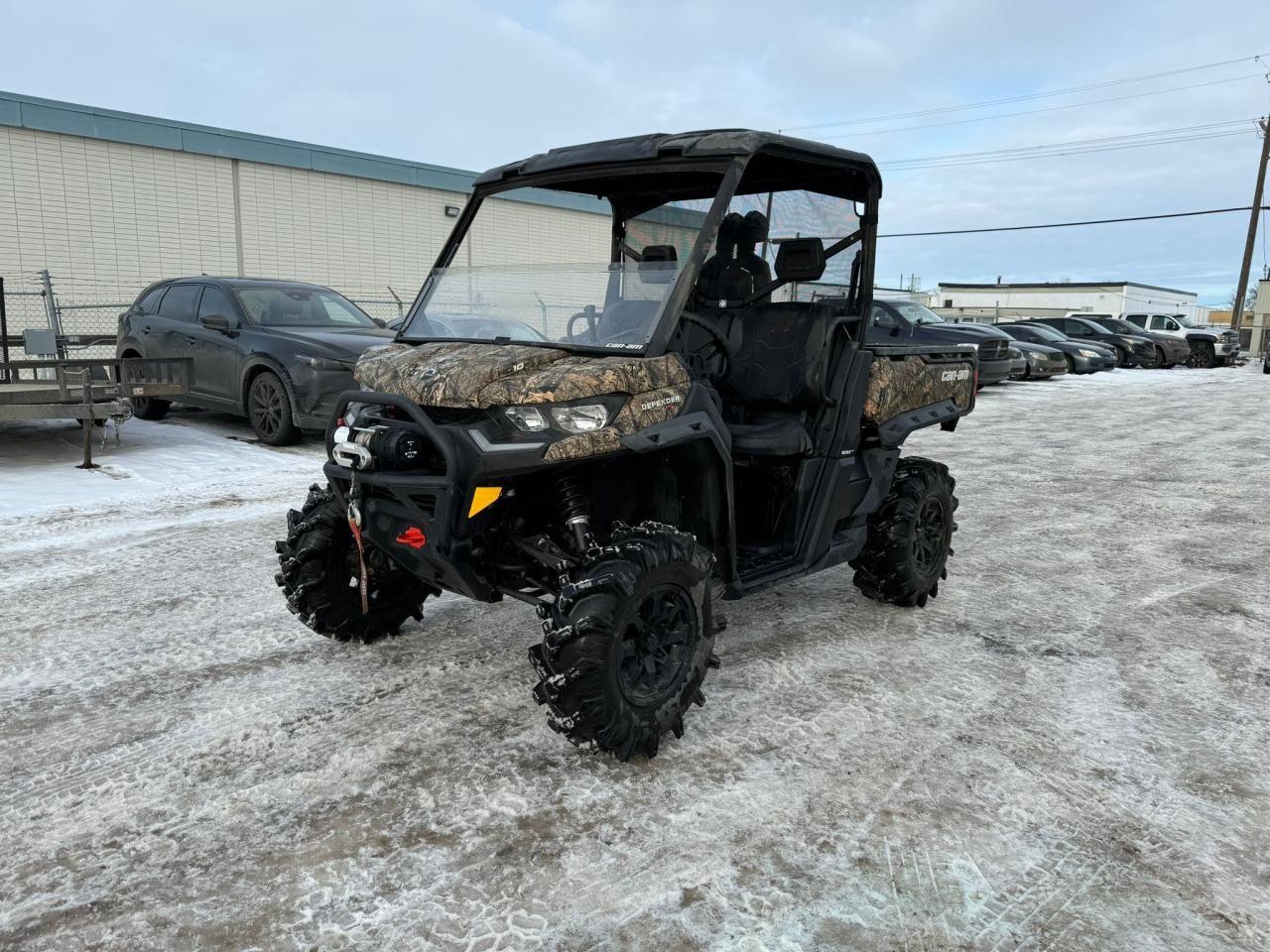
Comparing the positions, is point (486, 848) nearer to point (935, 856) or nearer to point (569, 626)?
point (569, 626)

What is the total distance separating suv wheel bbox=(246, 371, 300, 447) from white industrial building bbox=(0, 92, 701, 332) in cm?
484

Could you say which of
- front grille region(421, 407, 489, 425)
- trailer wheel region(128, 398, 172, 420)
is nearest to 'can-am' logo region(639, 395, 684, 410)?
front grille region(421, 407, 489, 425)

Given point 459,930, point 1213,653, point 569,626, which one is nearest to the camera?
point 459,930

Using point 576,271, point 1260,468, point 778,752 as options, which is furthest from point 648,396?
point 1260,468

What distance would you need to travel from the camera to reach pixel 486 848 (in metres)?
2.57

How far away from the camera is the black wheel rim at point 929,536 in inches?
184

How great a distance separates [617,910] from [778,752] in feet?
3.26

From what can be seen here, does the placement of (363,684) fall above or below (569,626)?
below

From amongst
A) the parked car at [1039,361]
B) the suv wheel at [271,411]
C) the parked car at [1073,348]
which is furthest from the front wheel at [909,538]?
the parked car at [1073,348]

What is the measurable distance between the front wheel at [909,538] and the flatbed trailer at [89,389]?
6514 millimetres

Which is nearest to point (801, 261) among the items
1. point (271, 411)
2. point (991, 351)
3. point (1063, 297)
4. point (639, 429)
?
point (639, 429)

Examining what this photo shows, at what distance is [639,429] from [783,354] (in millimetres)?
1343

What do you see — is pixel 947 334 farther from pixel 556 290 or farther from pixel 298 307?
pixel 556 290

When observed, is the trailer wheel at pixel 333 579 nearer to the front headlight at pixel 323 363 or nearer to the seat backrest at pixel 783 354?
the seat backrest at pixel 783 354
